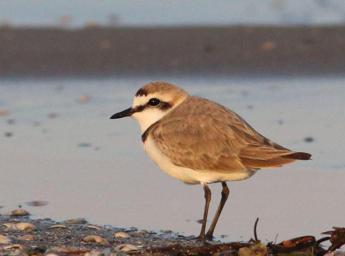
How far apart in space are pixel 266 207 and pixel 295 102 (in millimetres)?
3884

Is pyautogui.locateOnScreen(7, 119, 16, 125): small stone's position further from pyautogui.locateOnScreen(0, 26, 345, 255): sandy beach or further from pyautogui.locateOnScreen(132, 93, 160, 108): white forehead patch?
pyautogui.locateOnScreen(132, 93, 160, 108): white forehead patch

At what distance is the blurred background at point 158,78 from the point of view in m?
7.86

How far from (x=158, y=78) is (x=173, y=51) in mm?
1024

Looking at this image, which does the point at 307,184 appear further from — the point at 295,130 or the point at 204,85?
the point at 204,85

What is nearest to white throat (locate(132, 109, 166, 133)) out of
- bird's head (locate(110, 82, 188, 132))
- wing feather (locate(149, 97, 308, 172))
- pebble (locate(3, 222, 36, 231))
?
bird's head (locate(110, 82, 188, 132))

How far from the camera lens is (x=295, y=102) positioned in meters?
11.5

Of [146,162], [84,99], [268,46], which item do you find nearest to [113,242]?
[146,162]

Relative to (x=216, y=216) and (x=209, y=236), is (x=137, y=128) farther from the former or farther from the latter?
(x=209, y=236)

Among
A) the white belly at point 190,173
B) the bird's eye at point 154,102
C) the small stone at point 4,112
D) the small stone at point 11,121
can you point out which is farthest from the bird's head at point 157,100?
the small stone at point 4,112

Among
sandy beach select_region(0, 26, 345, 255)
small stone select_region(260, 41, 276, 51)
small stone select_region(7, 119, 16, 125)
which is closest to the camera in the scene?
sandy beach select_region(0, 26, 345, 255)

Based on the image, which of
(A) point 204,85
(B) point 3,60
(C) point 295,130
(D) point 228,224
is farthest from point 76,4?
(D) point 228,224

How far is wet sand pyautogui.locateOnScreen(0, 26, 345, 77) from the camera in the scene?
525 inches

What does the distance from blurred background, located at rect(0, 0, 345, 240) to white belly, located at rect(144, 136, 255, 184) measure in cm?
42

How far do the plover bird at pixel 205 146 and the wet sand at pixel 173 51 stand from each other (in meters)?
5.99
